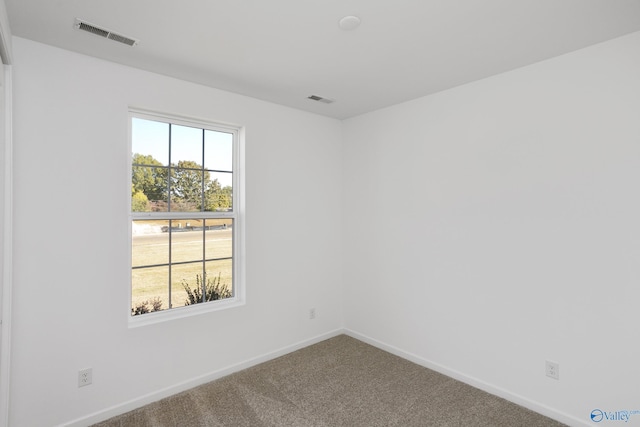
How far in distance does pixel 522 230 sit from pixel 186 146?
9.53 feet

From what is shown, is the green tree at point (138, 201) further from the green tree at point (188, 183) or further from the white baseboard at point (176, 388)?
the white baseboard at point (176, 388)

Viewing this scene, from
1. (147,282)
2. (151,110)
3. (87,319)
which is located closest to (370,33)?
(151,110)

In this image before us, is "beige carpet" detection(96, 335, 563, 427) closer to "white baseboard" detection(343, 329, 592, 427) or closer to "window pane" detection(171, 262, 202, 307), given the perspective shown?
"white baseboard" detection(343, 329, 592, 427)

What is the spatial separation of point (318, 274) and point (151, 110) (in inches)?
94.1

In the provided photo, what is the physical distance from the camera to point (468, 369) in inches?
114

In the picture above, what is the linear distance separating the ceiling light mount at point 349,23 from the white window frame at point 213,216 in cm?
158

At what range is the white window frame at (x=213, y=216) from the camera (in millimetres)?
2635

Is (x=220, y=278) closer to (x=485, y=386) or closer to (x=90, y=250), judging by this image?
(x=90, y=250)

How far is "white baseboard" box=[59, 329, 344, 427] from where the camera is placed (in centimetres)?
234

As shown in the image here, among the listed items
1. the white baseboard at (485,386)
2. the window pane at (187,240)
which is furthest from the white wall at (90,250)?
the white baseboard at (485,386)

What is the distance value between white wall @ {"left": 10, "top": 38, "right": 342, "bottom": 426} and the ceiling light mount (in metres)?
1.50

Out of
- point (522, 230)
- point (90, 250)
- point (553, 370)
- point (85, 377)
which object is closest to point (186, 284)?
point (90, 250)

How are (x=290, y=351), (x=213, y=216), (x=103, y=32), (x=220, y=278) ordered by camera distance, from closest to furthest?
1. (x=103, y=32)
2. (x=213, y=216)
3. (x=220, y=278)
4. (x=290, y=351)

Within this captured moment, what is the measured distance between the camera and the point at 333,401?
2629mm
